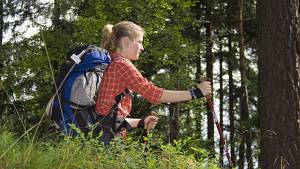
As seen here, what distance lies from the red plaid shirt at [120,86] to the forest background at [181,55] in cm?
307

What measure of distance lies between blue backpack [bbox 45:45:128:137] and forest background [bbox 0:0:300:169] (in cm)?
325

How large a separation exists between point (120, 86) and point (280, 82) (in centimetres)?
332

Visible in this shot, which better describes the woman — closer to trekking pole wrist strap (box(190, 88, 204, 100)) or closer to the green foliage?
trekking pole wrist strap (box(190, 88, 204, 100))

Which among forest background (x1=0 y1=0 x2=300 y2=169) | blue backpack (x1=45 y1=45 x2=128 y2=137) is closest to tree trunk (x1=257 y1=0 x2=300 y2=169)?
forest background (x1=0 y1=0 x2=300 y2=169)

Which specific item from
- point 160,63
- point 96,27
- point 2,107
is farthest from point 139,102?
point 2,107

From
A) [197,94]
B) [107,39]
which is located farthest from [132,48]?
[197,94]

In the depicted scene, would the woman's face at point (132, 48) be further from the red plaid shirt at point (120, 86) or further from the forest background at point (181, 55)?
the forest background at point (181, 55)

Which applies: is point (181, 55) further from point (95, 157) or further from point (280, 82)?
point (95, 157)

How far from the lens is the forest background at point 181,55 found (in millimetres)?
6727

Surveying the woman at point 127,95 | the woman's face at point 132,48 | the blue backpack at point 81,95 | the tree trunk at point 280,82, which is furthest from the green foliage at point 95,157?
the tree trunk at point 280,82

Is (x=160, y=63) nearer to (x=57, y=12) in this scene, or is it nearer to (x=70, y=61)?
(x=57, y=12)

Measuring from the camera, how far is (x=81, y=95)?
371 centimetres

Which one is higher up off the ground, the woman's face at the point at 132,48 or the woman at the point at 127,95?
the woman's face at the point at 132,48

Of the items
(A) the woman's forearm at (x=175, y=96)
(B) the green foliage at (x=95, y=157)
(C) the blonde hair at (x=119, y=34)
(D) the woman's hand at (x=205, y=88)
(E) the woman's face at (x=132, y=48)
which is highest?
(C) the blonde hair at (x=119, y=34)
